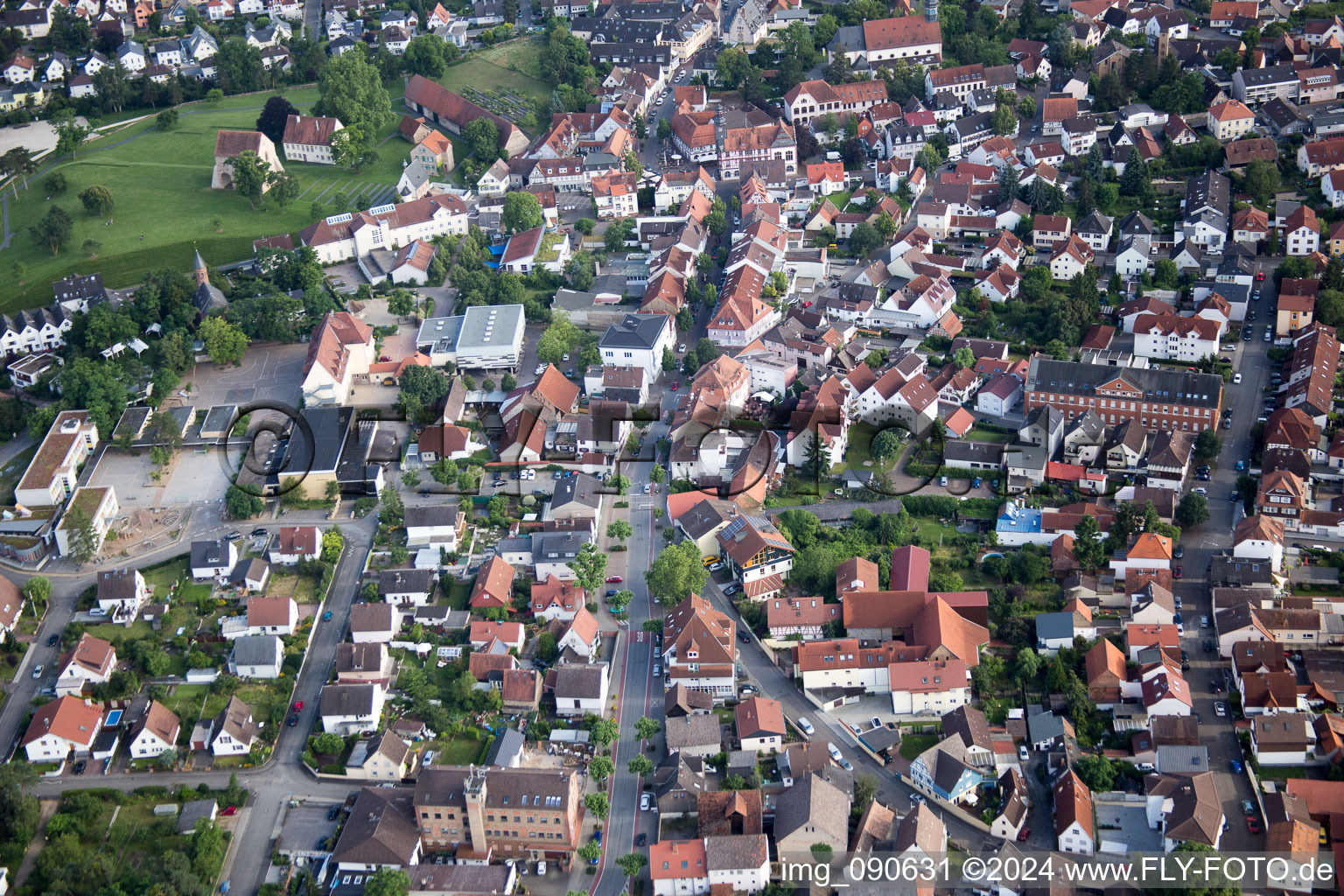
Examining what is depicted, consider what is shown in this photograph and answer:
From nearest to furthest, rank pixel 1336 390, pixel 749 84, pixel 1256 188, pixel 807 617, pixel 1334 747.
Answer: pixel 1334 747 → pixel 807 617 → pixel 1336 390 → pixel 1256 188 → pixel 749 84

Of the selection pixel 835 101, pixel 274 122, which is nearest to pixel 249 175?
pixel 274 122

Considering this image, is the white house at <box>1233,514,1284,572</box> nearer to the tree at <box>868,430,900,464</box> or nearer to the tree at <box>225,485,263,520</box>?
the tree at <box>868,430,900,464</box>

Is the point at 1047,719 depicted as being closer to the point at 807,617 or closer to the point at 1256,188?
the point at 807,617

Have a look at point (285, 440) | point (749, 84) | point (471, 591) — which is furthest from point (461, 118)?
point (471, 591)

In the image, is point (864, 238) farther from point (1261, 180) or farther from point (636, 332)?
point (1261, 180)

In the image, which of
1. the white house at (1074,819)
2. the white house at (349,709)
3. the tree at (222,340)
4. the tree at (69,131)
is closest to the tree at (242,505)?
the tree at (222,340)

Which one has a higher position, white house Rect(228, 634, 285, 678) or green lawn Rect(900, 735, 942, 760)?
white house Rect(228, 634, 285, 678)

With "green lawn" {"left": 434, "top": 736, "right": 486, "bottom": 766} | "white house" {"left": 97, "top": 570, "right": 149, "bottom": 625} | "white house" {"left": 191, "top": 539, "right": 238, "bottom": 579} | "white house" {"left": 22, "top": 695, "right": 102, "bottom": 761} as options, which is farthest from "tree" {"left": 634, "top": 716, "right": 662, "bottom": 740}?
"white house" {"left": 97, "top": 570, "right": 149, "bottom": 625}
